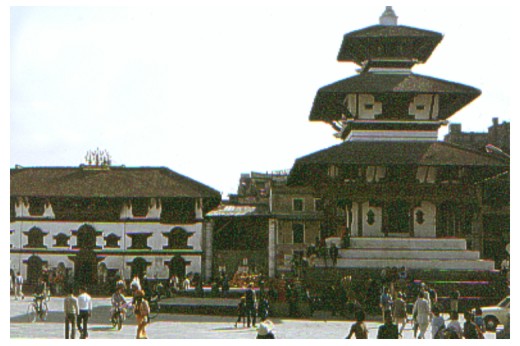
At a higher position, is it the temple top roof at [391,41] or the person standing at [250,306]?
the temple top roof at [391,41]

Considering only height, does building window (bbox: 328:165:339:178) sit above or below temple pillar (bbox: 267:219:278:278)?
above

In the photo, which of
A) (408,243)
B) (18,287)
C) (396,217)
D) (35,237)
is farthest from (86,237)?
(408,243)

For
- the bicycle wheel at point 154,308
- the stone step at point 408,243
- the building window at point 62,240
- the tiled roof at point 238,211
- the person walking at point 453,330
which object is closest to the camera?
the person walking at point 453,330

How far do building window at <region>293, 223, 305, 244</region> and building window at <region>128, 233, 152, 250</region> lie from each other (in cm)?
1402

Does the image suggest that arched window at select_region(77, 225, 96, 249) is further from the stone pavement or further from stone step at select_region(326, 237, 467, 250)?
stone step at select_region(326, 237, 467, 250)

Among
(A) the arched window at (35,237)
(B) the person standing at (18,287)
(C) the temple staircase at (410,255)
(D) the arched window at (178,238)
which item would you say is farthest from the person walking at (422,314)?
(A) the arched window at (35,237)

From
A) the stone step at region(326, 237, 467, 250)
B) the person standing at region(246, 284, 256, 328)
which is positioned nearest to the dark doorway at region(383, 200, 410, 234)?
the stone step at region(326, 237, 467, 250)

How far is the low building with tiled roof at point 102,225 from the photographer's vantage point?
182 feet

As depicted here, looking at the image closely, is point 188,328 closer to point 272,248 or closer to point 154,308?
point 154,308

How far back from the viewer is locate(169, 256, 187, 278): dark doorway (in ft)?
186

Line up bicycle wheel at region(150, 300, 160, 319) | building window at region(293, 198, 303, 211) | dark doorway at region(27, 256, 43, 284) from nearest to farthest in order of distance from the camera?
A: bicycle wheel at region(150, 300, 160, 319) < dark doorway at region(27, 256, 43, 284) < building window at region(293, 198, 303, 211)

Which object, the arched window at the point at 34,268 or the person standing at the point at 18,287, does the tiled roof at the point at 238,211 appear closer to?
the arched window at the point at 34,268

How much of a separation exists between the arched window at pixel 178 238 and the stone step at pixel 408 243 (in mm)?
20221

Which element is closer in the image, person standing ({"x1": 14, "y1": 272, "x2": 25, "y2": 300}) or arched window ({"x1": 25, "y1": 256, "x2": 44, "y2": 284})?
person standing ({"x1": 14, "y1": 272, "x2": 25, "y2": 300})
